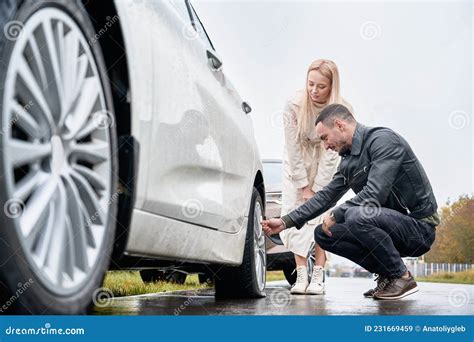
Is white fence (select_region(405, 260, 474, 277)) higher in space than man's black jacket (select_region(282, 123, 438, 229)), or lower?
lower

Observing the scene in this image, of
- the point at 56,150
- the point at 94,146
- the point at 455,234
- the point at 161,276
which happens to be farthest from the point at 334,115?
the point at 56,150

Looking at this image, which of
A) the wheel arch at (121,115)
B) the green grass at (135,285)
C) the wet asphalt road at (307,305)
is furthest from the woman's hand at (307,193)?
the wheel arch at (121,115)

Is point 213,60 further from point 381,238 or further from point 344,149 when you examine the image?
point 381,238

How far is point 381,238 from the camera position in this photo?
10.2 feet

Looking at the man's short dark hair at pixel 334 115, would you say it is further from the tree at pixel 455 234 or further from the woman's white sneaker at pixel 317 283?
the woman's white sneaker at pixel 317 283

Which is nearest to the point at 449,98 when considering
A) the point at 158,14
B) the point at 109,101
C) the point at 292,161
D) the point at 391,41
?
the point at 391,41

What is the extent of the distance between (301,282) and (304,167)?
0.59 m

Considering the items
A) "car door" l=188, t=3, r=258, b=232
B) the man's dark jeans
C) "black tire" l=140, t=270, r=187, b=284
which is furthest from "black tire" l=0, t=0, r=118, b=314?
"black tire" l=140, t=270, r=187, b=284

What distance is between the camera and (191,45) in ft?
7.32

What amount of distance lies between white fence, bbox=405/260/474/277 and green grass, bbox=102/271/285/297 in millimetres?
1279

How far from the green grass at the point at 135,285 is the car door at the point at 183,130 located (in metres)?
0.54

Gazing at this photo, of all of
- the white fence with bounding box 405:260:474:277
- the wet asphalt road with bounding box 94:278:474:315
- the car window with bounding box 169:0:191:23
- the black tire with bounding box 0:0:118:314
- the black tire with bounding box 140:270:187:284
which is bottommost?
the wet asphalt road with bounding box 94:278:474:315

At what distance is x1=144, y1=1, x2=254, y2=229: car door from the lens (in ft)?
5.97

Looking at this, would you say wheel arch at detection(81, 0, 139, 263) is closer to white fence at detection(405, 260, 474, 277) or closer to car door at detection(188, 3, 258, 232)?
car door at detection(188, 3, 258, 232)
